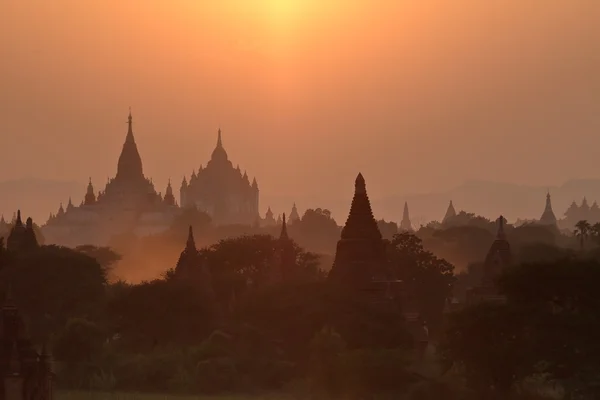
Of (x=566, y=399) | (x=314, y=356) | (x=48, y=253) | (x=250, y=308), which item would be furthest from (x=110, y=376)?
(x=48, y=253)

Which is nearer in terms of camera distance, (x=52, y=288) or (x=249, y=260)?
(x=52, y=288)

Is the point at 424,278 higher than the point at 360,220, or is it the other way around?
the point at 360,220

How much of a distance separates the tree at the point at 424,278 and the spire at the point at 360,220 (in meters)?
5.73

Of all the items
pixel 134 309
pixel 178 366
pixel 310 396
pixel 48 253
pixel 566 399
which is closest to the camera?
pixel 566 399

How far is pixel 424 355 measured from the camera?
68.1m

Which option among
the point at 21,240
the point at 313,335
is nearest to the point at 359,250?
the point at 313,335

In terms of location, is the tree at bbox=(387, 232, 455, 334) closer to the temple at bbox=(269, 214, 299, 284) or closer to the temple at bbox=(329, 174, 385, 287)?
the temple at bbox=(269, 214, 299, 284)

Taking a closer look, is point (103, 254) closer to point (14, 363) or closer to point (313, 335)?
point (313, 335)

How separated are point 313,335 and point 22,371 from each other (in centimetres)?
2162

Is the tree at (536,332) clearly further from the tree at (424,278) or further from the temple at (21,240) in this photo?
the temple at (21,240)

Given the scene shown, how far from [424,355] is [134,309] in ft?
40.6

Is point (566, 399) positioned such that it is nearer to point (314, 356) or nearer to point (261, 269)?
point (314, 356)

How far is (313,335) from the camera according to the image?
65688 mm

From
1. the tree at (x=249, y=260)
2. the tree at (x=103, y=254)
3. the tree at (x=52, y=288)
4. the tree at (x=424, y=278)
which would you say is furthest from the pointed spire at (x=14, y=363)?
the tree at (x=103, y=254)
